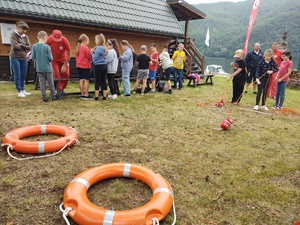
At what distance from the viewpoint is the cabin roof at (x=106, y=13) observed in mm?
8406

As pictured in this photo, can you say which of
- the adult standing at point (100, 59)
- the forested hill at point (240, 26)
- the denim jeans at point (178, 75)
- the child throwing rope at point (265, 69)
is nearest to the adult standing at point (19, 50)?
the adult standing at point (100, 59)

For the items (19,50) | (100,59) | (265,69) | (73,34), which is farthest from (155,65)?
(19,50)

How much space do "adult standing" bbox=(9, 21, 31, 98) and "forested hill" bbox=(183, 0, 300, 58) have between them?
42736 millimetres

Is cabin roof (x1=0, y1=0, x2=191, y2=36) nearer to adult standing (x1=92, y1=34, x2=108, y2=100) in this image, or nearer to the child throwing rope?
adult standing (x1=92, y1=34, x2=108, y2=100)

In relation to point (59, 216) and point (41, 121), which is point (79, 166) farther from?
point (41, 121)

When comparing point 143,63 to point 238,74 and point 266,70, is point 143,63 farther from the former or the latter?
point 266,70

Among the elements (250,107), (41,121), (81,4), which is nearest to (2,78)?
(81,4)

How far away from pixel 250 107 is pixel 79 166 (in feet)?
20.2

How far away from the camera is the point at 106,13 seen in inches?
427

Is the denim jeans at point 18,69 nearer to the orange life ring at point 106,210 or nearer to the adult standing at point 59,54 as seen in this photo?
the adult standing at point 59,54

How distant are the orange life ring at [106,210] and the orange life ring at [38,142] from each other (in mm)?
1023

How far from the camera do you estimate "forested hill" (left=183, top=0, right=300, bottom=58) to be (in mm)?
67438

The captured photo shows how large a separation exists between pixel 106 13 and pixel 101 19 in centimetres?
69

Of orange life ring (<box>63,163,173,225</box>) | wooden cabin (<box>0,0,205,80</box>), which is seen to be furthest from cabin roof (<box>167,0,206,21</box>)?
orange life ring (<box>63,163,173,225</box>)
